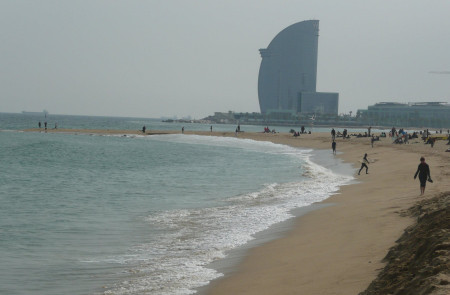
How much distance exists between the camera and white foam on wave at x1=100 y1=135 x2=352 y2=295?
9633 mm

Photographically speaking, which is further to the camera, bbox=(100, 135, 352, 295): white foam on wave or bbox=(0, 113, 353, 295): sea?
bbox=(0, 113, 353, 295): sea

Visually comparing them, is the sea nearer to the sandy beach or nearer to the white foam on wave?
the white foam on wave

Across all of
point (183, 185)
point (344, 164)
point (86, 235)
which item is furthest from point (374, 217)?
point (344, 164)

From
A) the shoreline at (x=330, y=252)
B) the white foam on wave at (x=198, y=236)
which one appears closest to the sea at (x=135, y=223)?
the white foam on wave at (x=198, y=236)

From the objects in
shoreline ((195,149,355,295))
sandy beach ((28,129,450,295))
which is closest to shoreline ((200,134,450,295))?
sandy beach ((28,129,450,295))

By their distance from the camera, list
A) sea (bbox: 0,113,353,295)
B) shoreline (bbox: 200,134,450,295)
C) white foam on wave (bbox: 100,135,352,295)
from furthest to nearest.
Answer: sea (bbox: 0,113,353,295), white foam on wave (bbox: 100,135,352,295), shoreline (bbox: 200,134,450,295)

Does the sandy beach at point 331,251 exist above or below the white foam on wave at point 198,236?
above

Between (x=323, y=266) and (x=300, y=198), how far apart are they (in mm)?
10276

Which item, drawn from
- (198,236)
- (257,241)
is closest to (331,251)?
(257,241)

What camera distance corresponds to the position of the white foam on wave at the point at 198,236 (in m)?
9.63

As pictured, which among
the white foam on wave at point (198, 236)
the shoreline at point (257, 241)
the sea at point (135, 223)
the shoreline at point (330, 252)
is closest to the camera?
the shoreline at point (330, 252)

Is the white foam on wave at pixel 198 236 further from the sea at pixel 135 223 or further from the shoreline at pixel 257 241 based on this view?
the shoreline at pixel 257 241

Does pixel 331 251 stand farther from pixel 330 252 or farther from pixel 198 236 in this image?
pixel 198 236

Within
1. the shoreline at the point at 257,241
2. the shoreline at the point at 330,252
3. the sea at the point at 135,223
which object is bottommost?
the sea at the point at 135,223
